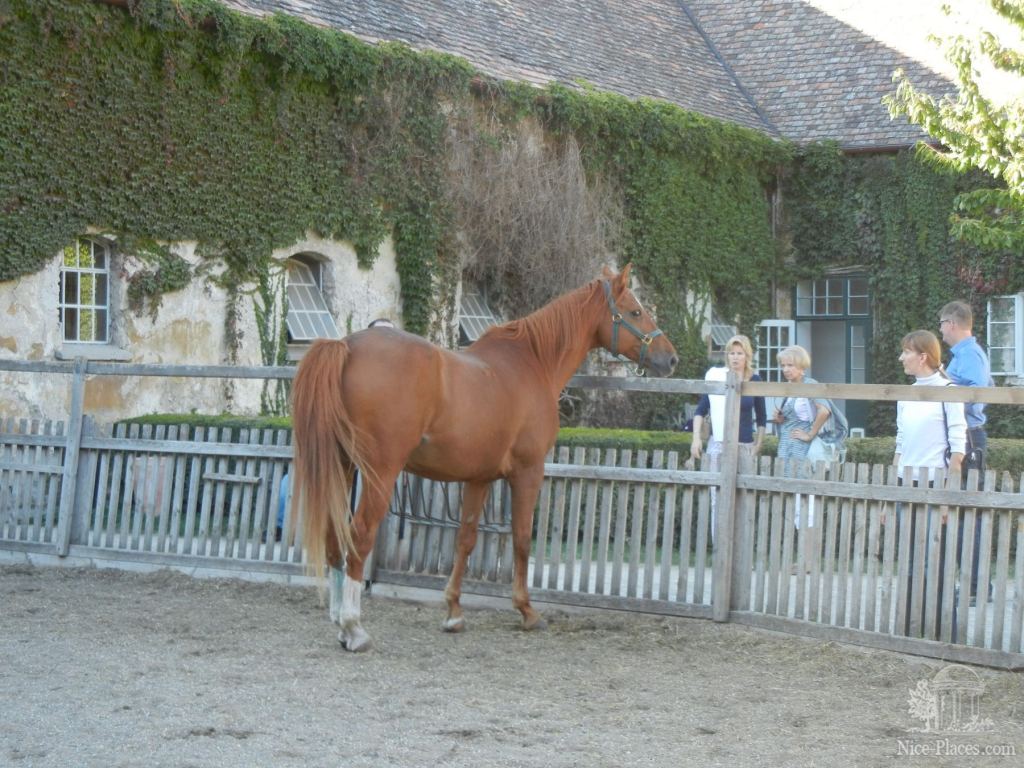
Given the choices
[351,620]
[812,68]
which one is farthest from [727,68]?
[351,620]

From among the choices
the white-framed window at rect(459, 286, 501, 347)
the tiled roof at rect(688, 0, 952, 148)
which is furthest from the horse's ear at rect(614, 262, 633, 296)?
the tiled roof at rect(688, 0, 952, 148)

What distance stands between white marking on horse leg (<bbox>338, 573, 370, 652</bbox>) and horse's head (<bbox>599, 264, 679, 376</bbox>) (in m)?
2.30

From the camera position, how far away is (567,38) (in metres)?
22.3

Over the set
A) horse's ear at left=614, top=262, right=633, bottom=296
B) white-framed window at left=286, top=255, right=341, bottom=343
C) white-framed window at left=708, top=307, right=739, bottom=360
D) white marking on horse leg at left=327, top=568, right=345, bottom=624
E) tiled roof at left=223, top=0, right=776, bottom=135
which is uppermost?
tiled roof at left=223, top=0, right=776, bottom=135

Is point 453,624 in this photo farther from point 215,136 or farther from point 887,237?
point 887,237

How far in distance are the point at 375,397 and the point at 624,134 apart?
14.8 meters

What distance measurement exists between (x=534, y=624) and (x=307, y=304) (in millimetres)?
10028

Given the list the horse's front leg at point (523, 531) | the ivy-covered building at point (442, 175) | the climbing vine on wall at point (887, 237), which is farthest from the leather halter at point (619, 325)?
the climbing vine on wall at point (887, 237)

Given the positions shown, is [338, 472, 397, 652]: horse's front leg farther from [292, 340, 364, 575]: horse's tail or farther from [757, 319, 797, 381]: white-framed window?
[757, 319, 797, 381]: white-framed window

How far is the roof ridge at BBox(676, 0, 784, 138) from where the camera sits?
24.9 m

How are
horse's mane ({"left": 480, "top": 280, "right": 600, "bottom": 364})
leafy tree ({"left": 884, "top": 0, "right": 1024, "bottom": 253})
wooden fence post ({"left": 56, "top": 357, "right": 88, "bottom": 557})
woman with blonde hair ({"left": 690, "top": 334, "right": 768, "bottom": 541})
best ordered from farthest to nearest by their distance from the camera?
leafy tree ({"left": 884, "top": 0, "right": 1024, "bottom": 253}) → wooden fence post ({"left": 56, "top": 357, "right": 88, "bottom": 557}) → woman with blonde hair ({"left": 690, "top": 334, "right": 768, "bottom": 541}) → horse's mane ({"left": 480, "top": 280, "right": 600, "bottom": 364})

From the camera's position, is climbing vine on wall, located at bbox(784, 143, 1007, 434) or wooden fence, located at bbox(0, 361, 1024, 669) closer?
wooden fence, located at bbox(0, 361, 1024, 669)

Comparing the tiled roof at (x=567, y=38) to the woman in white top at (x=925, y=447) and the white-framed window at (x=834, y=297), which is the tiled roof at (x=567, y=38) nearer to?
the white-framed window at (x=834, y=297)

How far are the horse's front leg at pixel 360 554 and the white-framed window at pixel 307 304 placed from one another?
9.88 metres
